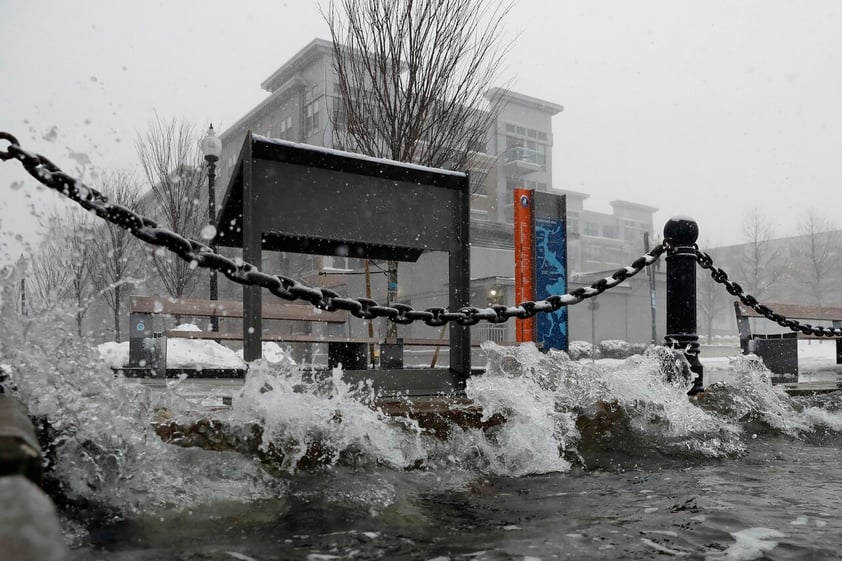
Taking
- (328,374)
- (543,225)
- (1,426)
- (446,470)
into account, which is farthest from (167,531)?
(543,225)

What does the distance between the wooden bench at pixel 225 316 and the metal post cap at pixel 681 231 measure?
2.80m

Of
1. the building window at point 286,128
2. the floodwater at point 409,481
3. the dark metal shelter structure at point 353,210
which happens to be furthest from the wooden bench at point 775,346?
the building window at point 286,128

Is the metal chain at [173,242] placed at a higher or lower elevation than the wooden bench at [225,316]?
higher

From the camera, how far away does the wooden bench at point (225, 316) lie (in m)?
7.44

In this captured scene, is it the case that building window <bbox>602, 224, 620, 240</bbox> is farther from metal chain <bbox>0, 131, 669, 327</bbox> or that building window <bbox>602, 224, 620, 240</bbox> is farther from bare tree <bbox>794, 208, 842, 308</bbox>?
metal chain <bbox>0, 131, 669, 327</bbox>

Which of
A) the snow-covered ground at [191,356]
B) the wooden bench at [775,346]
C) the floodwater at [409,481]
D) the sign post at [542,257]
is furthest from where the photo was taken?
the snow-covered ground at [191,356]

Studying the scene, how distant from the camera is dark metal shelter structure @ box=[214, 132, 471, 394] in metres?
3.67

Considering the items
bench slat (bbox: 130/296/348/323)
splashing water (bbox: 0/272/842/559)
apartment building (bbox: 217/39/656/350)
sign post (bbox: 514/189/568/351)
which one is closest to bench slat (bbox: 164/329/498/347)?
bench slat (bbox: 130/296/348/323)

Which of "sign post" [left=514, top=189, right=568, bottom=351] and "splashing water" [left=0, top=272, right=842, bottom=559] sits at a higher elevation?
"sign post" [left=514, top=189, right=568, bottom=351]

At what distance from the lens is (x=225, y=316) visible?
830 cm

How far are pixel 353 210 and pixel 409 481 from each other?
170 cm

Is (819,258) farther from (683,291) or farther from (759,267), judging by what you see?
(683,291)

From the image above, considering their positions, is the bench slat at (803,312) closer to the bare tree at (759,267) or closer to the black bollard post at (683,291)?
the black bollard post at (683,291)

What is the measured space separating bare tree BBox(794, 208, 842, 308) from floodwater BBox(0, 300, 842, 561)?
5199 centimetres
